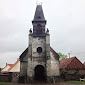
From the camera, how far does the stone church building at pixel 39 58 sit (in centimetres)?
2378

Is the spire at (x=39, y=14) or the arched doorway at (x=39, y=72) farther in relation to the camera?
the spire at (x=39, y=14)

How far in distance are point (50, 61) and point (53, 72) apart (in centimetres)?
292

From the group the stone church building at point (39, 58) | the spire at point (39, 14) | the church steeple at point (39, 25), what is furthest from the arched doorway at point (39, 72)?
the spire at point (39, 14)

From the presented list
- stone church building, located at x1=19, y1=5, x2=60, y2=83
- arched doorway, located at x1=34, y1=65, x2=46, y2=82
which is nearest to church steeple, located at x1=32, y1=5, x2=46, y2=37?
stone church building, located at x1=19, y1=5, x2=60, y2=83

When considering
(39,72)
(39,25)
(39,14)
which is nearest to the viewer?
(39,72)

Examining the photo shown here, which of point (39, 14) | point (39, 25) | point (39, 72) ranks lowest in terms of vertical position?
point (39, 72)

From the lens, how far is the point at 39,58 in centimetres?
2477

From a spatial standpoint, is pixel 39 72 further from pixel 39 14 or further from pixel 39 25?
pixel 39 14

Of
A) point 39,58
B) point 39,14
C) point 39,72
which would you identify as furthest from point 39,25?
point 39,72

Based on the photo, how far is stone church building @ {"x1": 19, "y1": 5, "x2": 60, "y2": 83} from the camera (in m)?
23.8

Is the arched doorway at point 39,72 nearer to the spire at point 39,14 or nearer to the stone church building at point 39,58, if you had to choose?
the stone church building at point 39,58

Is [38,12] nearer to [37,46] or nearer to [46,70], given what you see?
[37,46]

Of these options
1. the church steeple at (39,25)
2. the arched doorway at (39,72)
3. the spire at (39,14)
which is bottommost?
the arched doorway at (39,72)

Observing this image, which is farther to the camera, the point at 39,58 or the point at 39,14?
the point at 39,14
